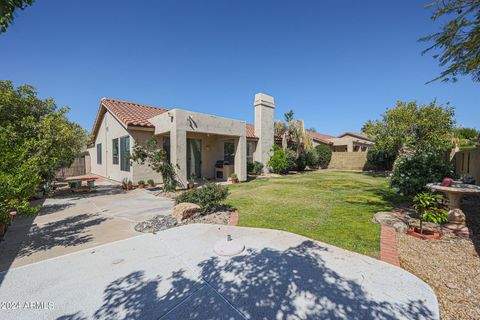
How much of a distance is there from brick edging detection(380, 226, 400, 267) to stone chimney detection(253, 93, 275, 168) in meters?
13.9

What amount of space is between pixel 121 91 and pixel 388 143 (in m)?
23.3

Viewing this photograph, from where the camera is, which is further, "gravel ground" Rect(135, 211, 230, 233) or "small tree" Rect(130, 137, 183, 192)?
"small tree" Rect(130, 137, 183, 192)

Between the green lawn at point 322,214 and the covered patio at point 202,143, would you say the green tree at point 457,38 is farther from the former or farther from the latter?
the covered patio at point 202,143

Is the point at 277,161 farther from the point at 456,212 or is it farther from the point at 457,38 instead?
the point at 457,38

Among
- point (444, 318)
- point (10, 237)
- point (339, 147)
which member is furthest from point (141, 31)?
point (339, 147)

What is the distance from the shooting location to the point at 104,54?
1101 cm

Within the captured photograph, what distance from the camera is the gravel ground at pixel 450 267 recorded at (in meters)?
2.72

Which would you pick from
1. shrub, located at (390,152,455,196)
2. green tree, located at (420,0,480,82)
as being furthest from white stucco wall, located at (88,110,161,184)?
green tree, located at (420,0,480,82)

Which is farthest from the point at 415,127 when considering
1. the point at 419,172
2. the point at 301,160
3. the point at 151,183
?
the point at 151,183

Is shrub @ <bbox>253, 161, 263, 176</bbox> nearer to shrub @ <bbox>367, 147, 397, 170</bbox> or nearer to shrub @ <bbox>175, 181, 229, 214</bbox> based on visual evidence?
shrub @ <bbox>175, 181, 229, 214</bbox>

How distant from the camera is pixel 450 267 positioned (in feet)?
12.0

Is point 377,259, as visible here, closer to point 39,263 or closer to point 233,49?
point 39,263

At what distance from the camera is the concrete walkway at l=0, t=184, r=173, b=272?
4.40 meters

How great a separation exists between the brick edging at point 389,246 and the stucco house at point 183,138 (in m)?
9.56
